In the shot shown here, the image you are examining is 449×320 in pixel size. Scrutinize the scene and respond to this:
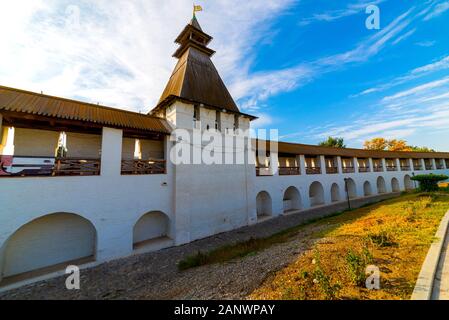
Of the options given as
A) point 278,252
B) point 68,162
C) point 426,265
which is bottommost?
point 278,252

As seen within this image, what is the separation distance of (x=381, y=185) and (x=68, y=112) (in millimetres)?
36314

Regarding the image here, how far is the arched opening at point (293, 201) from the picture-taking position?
17.5 metres

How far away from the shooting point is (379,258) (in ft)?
16.0

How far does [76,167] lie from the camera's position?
7.73 m

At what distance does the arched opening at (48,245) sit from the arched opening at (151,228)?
2042 millimetres

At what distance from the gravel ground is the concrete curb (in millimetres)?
2949

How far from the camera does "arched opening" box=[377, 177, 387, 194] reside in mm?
26073

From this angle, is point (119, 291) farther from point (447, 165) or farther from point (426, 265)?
point (447, 165)

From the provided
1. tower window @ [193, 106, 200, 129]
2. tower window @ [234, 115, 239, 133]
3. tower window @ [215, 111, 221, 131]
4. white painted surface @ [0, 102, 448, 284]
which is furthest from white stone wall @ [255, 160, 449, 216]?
tower window @ [193, 106, 200, 129]

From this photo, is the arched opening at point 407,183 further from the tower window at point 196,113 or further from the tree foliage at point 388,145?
the tower window at point 196,113

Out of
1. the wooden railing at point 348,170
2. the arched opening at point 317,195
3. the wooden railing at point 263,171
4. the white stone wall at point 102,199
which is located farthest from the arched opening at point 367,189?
the white stone wall at point 102,199
